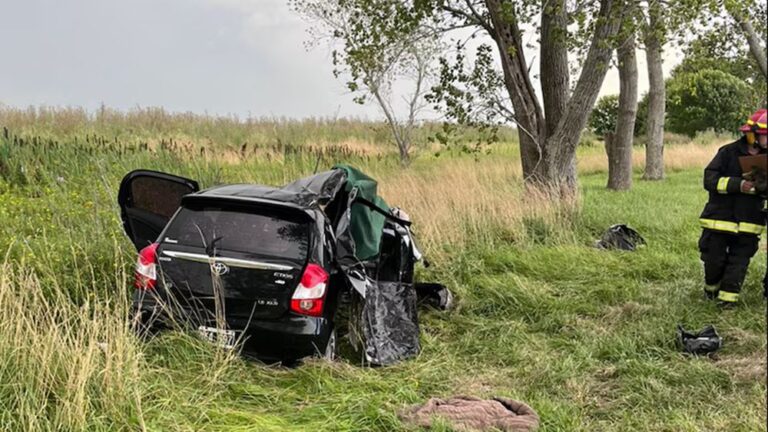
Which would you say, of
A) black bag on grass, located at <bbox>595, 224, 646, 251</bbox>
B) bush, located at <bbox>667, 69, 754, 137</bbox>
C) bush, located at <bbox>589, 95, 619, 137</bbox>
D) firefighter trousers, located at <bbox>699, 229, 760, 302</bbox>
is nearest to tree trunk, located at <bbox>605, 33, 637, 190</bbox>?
black bag on grass, located at <bbox>595, 224, 646, 251</bbox>

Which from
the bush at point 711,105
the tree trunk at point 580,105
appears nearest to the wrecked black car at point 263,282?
the tree trunk at point 580,105

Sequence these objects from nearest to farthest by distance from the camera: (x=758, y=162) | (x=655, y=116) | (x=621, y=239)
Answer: (x=758, y=162), (x=621, y=239), (x=655, y=116)

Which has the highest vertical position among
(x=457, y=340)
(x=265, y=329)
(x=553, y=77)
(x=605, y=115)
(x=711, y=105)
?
(x=711, y=105)

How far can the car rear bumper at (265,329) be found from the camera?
443 centimetres

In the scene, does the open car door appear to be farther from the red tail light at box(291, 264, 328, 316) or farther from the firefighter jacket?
the firefighter jacket

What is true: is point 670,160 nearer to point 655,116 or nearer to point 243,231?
point 655,116

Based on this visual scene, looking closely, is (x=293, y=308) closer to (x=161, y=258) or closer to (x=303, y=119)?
(x=161, y=258)

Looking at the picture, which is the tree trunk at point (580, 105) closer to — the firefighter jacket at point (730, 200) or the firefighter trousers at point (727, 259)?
the firefighter jacket at point (730, 200)

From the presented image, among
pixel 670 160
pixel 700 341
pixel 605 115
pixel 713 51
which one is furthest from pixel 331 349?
pixel 605 115

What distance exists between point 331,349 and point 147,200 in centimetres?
245

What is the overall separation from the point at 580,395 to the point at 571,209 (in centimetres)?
557

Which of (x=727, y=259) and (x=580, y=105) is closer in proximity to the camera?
(x=727, y=259)

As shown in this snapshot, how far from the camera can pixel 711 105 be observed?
32.0 metres

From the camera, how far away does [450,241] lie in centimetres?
814
